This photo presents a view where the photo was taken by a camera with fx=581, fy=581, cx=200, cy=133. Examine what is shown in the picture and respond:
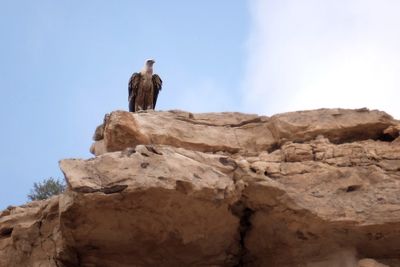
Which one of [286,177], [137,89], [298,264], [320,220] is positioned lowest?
[298,264]

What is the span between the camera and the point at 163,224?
7.61 meters

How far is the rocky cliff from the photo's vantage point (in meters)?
7.28

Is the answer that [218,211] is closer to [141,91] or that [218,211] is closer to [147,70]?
[141,91]

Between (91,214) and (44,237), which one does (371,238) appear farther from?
(44,237)

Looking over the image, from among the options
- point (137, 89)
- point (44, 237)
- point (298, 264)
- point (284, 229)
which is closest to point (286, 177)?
point (284, 229)

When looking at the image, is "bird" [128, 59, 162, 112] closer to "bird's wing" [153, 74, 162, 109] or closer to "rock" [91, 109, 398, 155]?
"bird's wing" [153, 74, 162, 109]

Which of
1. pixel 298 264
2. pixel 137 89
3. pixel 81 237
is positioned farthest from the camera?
pixel 137 89

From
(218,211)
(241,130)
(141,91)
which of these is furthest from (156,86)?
(218,211)

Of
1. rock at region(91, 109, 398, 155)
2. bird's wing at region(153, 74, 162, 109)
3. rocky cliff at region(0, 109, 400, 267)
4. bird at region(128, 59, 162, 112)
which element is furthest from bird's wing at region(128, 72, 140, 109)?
rocky cliff at region(0, 109, 400, 267)

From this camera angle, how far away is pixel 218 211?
25.0 feet

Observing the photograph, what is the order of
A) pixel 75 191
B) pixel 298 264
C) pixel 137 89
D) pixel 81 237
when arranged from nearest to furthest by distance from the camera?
pixel 75 191
pixel 81 237
pixel 298 264
pixel 137 89

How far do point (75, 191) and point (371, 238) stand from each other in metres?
3.95

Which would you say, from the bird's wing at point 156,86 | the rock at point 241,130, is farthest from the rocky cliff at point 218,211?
the bird's wing at point 156,86

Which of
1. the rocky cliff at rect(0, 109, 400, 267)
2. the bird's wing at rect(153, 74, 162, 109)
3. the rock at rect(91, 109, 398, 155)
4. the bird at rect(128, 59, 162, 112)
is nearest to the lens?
the rocky cliff at rect(0, 109, 400, 267)
